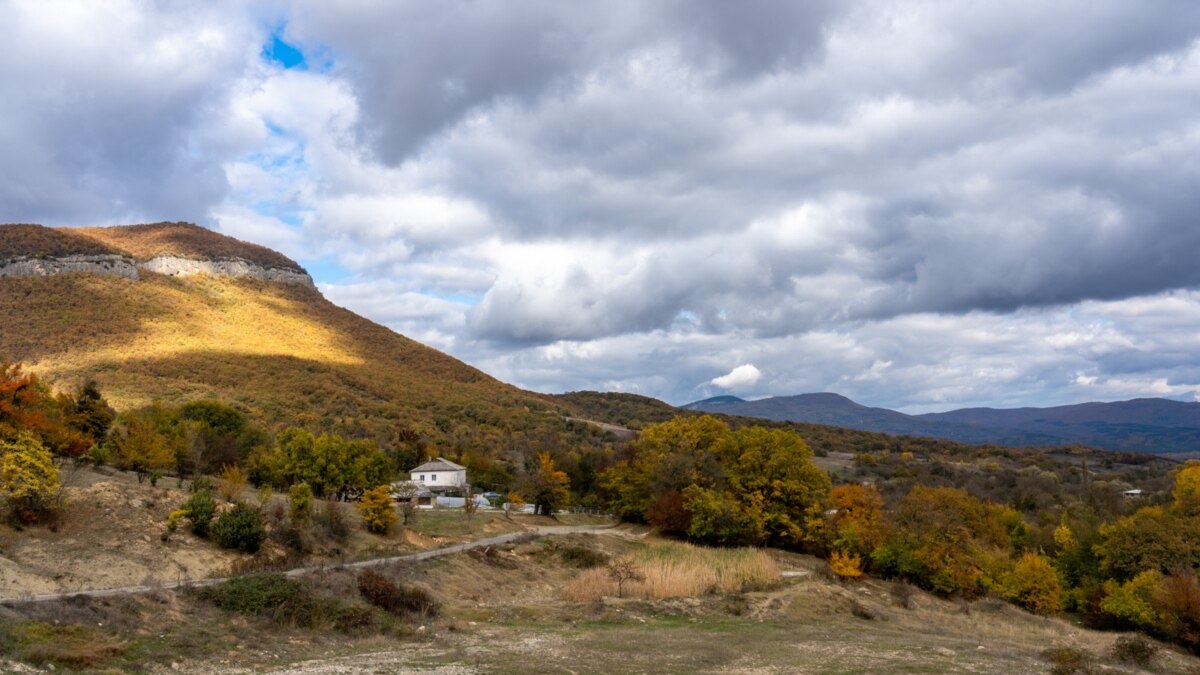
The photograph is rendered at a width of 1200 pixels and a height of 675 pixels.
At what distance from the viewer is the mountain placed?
94125 mm

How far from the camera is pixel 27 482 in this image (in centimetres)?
3142

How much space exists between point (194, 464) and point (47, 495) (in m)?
25.3

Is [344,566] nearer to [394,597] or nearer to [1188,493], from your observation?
[394,597]

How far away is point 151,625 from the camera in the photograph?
21547 mm

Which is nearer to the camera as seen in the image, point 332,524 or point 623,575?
point 623,575

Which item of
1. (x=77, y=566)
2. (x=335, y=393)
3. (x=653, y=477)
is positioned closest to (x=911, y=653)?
(x=77, y=566)

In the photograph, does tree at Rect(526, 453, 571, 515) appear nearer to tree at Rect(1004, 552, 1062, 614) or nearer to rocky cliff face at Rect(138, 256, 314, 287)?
tree at Rect(1004, 552, 1062, 614)

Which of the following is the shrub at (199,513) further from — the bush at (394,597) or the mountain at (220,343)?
the mountain at (220,343)

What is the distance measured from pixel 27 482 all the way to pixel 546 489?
4452cm

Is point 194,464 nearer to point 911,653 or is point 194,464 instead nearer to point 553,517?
point 553,517

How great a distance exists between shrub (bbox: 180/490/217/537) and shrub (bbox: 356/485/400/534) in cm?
1204

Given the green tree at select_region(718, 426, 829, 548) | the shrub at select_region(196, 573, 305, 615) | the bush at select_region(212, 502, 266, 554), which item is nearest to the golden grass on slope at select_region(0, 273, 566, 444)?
the green tree at select_region(718, 426, 829, 548)

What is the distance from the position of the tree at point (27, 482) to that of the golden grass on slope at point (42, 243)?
112001 millimetres

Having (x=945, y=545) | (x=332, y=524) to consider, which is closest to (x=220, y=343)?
(x=332, y=524)
